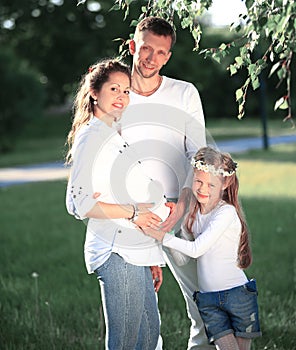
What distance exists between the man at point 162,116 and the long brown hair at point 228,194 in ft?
0.29

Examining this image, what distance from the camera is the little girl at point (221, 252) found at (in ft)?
12.7

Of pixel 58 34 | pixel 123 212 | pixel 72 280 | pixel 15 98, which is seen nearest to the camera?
pixel 123 212

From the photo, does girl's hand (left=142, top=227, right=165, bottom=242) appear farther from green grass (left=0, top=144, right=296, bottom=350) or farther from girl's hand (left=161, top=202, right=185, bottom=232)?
green grass (left=0, top=144, right=296, bottom=350)

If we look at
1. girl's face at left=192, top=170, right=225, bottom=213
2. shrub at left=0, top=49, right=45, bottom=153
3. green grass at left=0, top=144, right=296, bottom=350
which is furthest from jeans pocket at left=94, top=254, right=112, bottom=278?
shrub at left=0, top=49, right=45, bottom=153

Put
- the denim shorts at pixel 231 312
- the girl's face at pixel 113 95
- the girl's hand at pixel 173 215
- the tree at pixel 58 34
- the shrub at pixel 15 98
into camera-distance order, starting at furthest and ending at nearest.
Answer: the tree at pixel 58 34
the shrub at pixel 15 98
the denim shorts at pixel 231 312
the girl's hand at pixel 173 215
the girl's face at pixel 113 95

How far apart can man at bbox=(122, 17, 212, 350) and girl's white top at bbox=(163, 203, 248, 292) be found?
0.50ft

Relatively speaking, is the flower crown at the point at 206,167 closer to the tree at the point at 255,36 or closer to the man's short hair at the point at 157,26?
the tree at the point at 255,36

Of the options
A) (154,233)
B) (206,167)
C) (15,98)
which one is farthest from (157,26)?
(15,98)

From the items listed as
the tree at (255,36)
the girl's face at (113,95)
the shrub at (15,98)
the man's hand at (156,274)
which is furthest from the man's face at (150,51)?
the shrub at (15,98)

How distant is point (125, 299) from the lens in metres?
3.60

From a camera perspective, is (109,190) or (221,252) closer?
(109,190)

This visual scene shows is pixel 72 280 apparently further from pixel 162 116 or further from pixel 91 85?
pixel 91 85

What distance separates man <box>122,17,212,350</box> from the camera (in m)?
3.96

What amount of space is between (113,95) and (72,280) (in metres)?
3.58
